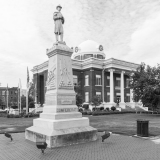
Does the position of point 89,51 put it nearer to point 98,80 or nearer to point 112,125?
point 98,80

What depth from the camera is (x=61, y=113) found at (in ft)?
32.1

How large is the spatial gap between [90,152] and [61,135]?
1673mm

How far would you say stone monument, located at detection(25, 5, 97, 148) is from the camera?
30.1 ft

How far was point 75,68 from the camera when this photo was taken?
4466 cm

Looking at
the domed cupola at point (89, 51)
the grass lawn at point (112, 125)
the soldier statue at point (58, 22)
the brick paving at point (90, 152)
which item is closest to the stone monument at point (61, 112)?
the brick paving at point (90, 152)

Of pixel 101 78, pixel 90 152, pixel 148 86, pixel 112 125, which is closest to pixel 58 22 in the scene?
pixel 90 152

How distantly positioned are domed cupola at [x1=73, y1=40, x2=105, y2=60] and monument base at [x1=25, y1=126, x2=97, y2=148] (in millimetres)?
41329

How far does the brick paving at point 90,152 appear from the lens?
7227mm

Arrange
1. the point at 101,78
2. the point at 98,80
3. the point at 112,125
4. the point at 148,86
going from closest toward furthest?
the point at 112,125
the point at 148,86
the point at 98,80
the point at 101,78

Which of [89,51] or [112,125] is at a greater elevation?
[89,51]

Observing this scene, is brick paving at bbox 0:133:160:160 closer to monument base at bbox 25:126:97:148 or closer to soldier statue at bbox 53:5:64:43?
monument base at bbox 25:126:97:148

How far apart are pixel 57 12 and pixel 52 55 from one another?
2523 millimetres

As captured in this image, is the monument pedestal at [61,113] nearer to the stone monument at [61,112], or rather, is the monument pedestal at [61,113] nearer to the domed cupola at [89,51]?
the stone monument at [61,112]

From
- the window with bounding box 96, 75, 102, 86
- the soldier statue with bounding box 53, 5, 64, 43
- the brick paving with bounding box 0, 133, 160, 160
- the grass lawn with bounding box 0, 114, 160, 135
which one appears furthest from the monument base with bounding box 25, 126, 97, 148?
the window with bounding box 96, 75, 102, 86
